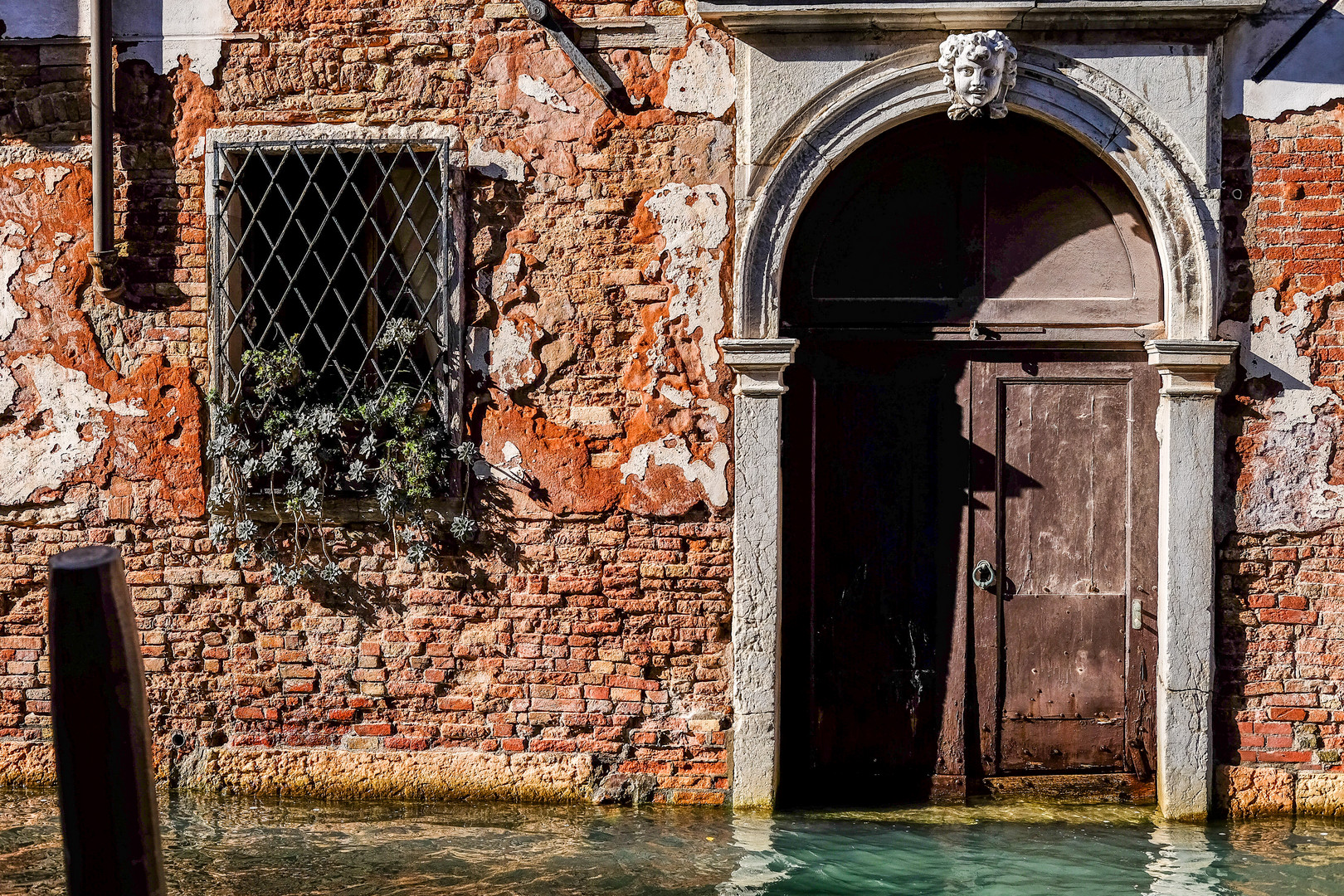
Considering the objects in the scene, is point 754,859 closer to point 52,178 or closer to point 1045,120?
point 1045,120

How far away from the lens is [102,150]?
4.27m

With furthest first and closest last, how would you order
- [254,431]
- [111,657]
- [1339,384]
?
1. [254,431]
2. [1339,384]
3. [111,657]

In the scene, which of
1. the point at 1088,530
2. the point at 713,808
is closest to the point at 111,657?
the point at 713,808

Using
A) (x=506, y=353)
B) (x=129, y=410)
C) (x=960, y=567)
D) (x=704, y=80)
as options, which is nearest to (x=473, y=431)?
(x=506, y=353)

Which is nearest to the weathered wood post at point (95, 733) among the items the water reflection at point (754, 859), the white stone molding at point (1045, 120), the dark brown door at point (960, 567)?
the water reflection at point (754, 859)

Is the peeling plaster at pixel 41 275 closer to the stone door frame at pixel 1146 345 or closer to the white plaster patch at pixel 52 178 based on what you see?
the white plaster patch at pixel 52 178

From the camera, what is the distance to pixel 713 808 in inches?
167

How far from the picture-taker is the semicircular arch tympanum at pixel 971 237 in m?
4.30

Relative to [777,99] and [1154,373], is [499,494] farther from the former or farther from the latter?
[1154,373]

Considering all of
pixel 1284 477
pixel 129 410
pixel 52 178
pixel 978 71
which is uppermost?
pixel 978 71

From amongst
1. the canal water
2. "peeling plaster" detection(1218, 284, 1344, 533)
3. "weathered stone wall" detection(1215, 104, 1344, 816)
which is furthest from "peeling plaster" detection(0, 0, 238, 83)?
"peeling plaster" detection(1218, 284, 1344, 533)

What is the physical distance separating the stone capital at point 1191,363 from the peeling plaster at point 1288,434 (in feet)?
0.39

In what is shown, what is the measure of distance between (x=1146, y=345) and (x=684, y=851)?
8.77ft

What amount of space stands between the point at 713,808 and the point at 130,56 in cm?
392
